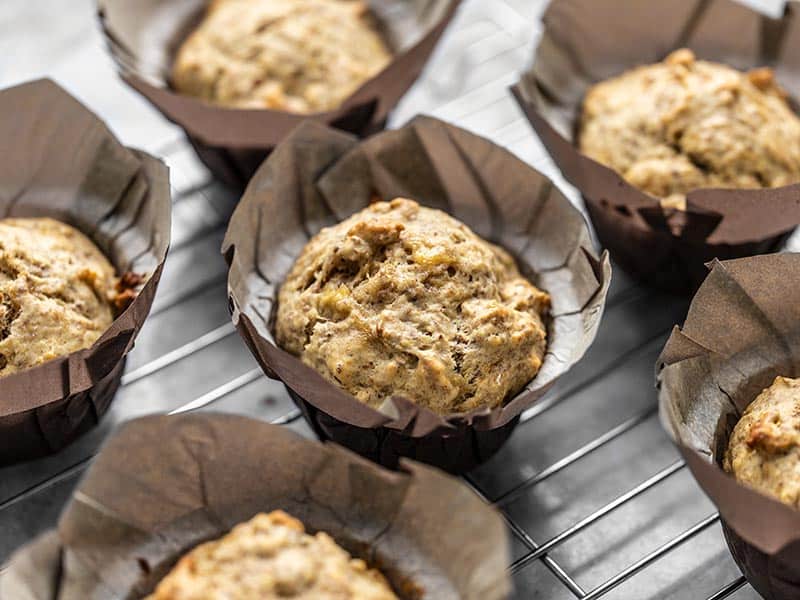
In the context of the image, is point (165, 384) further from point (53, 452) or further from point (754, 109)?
point (754, 109)

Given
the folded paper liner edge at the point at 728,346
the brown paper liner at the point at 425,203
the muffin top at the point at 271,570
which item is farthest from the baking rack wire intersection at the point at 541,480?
the muffin top at the point at 271,570

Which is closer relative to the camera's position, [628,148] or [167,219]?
[167,219]

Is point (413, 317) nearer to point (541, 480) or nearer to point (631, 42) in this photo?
point (541, 480)

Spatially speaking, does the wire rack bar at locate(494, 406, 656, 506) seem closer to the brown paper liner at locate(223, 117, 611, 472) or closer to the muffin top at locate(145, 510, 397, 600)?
the brown paper liner at locate(223, 117, 611, 472)

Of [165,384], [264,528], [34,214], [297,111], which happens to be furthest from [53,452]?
[297,111]

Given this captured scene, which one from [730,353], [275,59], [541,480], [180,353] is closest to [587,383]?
[541,480]

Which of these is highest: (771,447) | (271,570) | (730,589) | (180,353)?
(271,570)
